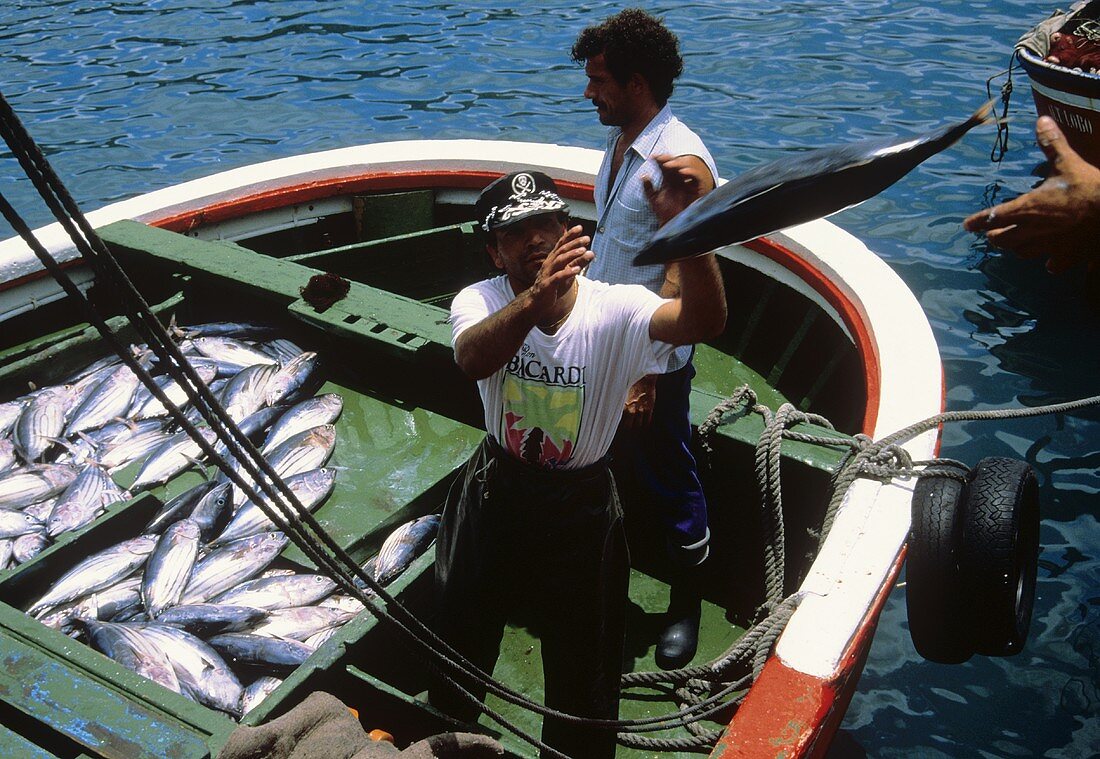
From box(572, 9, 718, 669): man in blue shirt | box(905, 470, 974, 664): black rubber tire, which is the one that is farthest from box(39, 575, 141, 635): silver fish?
box(905, 470, 974, 664): black rubber tire

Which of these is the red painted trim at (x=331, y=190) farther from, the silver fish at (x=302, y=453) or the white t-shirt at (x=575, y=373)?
the white t-shirt at (x=575, y=373)

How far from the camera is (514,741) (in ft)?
12.6

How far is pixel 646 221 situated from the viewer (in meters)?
3.67

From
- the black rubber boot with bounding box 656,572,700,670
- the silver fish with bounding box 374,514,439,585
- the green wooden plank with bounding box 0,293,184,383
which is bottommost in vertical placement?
the black rubber boot with bounding box 656,572,700,670

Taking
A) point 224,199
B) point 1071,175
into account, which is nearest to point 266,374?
point 224,199

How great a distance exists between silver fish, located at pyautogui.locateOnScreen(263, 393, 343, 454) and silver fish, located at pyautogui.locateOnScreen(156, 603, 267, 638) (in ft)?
4.35

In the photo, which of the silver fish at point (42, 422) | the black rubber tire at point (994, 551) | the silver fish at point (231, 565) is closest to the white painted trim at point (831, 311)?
the black rubber tire at point (994, 551)

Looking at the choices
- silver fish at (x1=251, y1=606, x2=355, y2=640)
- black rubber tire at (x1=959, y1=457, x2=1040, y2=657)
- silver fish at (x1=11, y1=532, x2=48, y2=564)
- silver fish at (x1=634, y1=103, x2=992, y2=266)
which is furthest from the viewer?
silver fish at (x1=11, y1=532, x2=48, y2=564)

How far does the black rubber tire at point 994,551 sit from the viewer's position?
323 cm

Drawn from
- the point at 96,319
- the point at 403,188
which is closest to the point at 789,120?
the point at 403,188

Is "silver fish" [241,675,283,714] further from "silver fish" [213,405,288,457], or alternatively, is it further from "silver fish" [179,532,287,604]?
"silver fish" [213,405,288,457]

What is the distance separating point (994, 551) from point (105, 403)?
517 cm

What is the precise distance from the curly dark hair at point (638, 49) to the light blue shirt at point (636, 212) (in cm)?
16

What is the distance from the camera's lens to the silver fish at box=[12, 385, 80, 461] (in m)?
5.12
